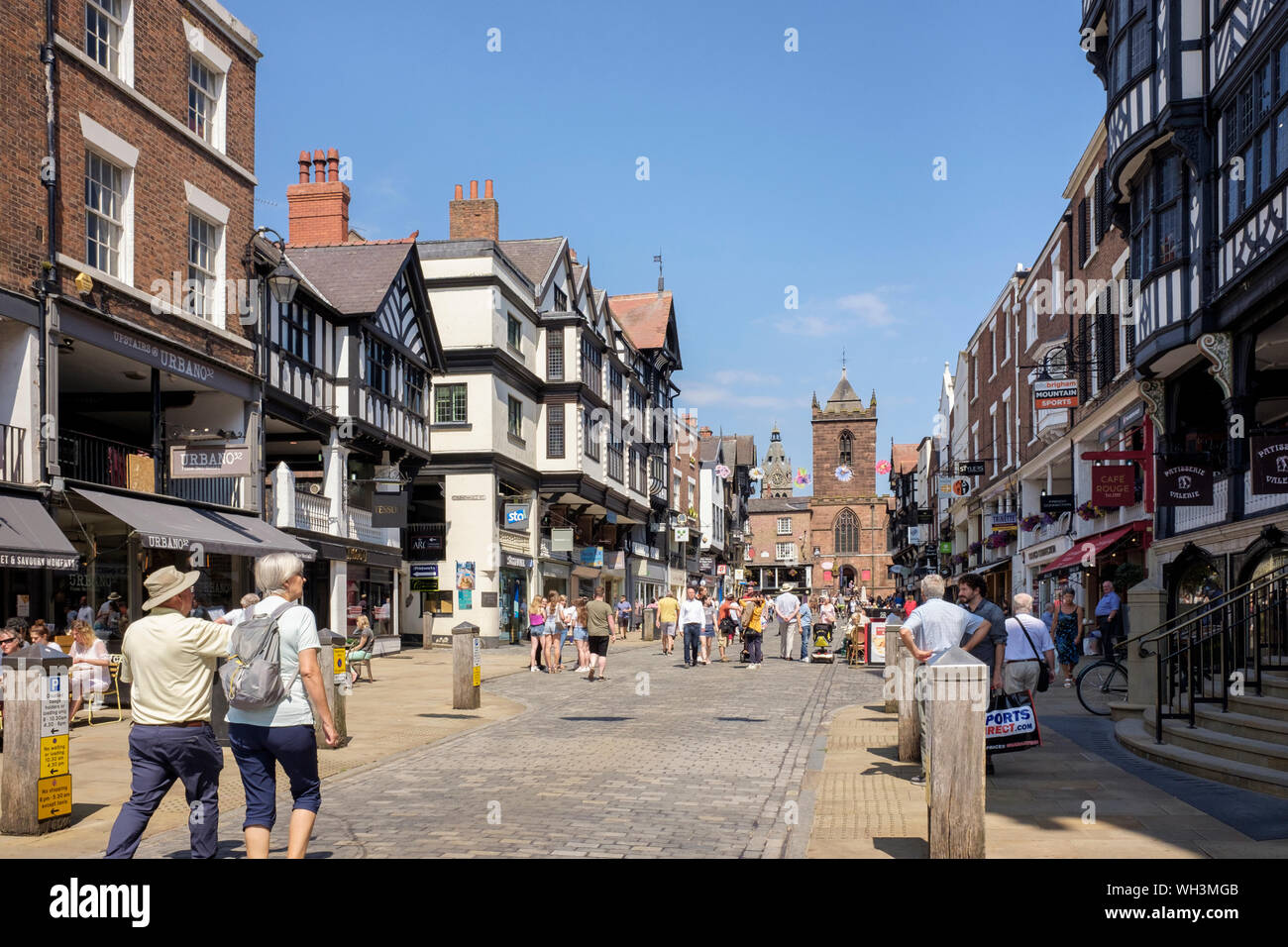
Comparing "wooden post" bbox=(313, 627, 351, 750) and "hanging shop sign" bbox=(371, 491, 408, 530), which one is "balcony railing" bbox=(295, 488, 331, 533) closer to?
"hanging shop sign" bbox=(371, 491, 408, 530)

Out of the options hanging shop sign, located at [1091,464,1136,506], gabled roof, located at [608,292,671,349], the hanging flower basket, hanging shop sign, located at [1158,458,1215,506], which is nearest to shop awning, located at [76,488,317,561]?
hanging shop sign, located at [1158,458,1215,506]

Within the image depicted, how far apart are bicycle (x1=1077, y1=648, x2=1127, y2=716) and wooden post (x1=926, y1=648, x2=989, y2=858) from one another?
10208 millimetres

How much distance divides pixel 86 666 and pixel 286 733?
10301 mm

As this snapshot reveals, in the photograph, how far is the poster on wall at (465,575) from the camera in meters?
36.7

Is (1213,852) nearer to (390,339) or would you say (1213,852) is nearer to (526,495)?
(390,339)

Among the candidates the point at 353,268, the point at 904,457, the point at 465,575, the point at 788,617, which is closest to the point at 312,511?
the point at 353,268

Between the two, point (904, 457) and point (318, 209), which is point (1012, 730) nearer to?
point (318, 209)

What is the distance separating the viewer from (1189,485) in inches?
792

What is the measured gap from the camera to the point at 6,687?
27.9 feet

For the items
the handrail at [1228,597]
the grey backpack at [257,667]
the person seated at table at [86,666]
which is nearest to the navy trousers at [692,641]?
the person seated at table at [86,666]

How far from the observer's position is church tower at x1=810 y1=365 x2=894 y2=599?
125m

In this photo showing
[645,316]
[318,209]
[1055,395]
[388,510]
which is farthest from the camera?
[645,316]

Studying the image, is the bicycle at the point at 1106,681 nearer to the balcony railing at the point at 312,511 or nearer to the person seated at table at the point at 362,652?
the person seated at table at the point at 362,652
